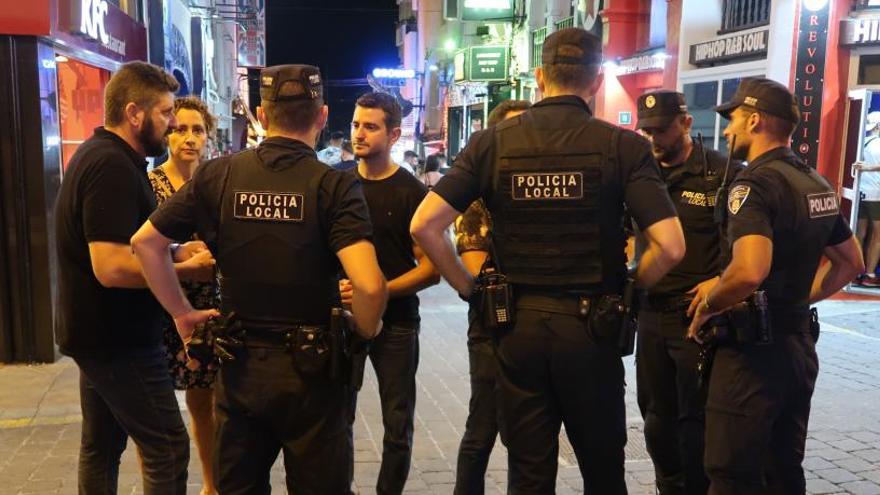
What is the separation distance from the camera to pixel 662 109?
3688mm

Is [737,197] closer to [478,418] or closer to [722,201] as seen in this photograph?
[722,201]

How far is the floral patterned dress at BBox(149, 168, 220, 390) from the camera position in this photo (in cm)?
362

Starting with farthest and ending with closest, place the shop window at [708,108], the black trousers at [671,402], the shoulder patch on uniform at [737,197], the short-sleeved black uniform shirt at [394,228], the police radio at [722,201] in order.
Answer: the shop window at [708,108], the short-sleeved black uniform shirt at [394,228], the black trousers at [671,402], the police radio at [722,201], the shoulder patch on uniform at [737,197]

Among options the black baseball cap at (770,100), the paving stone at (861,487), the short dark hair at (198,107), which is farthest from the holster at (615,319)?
the short dark hair at (198,107)

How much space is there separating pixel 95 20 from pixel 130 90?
4.90 metres

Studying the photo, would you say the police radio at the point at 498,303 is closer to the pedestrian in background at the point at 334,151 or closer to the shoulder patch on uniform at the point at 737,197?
the shoulder patch on uniform at the point at 737,197

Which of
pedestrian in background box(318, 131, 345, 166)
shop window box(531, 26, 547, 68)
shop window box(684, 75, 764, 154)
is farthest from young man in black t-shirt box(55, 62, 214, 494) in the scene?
shop window box(531, 26, 547, 68)

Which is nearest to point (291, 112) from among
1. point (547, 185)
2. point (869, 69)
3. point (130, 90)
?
point (130, 90)

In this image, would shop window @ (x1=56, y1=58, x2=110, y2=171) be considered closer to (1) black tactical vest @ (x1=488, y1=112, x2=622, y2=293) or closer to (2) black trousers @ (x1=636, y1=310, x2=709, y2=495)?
(1) black tactical vest @ (x1=488, y1=112, x2=622, y2=293)

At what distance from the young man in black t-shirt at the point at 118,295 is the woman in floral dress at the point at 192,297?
0.53m

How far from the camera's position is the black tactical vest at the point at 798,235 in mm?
3023

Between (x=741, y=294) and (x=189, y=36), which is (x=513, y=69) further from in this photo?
(x=741, y=294)

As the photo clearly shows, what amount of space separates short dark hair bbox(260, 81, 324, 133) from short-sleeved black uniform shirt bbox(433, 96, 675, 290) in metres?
0.58

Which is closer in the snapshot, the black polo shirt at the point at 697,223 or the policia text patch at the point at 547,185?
the policia text patch at the point at 547,185
